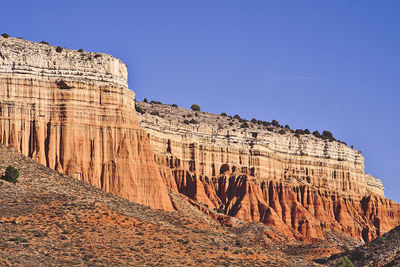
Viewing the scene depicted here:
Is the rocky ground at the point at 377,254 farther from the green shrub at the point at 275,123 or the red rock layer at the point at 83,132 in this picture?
the green shrub at the point at 275,123

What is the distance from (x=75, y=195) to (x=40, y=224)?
1162 cm

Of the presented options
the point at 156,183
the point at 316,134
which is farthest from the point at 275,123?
the point at 156,183

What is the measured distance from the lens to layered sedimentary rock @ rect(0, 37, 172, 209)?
357ft

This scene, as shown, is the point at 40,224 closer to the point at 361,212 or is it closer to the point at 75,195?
the point at 75,195

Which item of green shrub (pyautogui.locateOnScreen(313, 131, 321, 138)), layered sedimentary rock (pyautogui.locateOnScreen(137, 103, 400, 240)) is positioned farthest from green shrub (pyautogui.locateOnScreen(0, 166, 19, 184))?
green shrub (pyautogui.locateOnScreen(313, 131, 321, 138))

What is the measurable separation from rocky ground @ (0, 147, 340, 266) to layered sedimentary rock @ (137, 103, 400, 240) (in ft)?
124

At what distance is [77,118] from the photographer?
112 metres

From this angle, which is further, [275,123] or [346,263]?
[275,123]

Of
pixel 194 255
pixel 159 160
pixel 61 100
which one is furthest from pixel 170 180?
pixel 194 255

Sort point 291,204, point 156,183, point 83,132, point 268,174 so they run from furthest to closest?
point 268,174 < point 291,204 < point 156,183 < point 83,132

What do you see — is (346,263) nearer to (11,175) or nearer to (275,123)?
(11,175)

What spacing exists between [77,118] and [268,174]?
49485mm

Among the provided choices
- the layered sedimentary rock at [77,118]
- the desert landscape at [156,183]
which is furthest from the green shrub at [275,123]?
the layered sedimentary rock at [77,118]

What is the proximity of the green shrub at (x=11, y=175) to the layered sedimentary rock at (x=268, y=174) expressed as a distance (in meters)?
42.5
